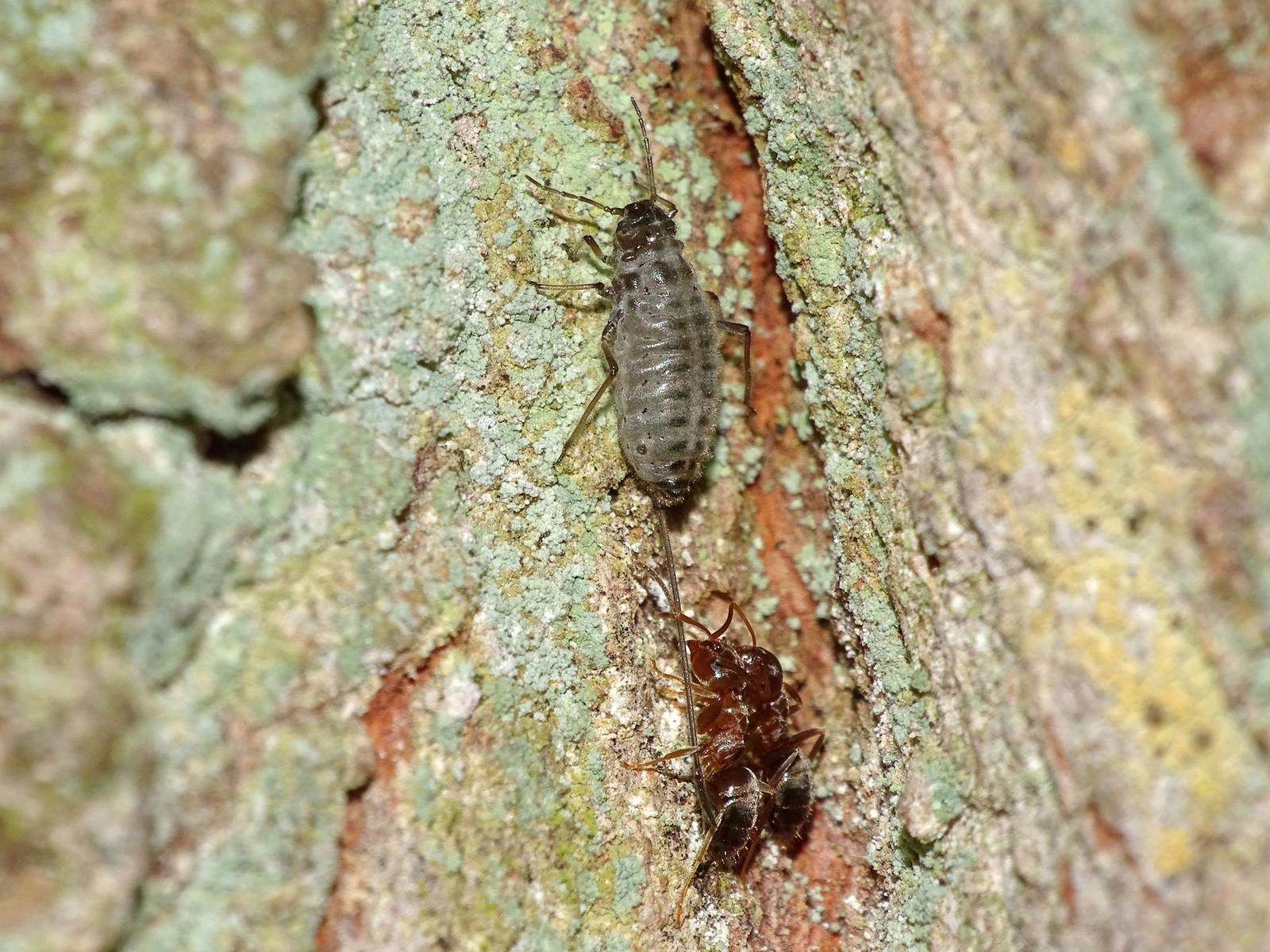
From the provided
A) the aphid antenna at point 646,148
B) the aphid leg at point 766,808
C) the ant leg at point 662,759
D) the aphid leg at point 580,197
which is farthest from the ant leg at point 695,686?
the aphid antenna at point 646,148

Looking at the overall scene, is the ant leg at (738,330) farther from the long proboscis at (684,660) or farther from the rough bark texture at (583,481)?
the long proboscis at (684,660)

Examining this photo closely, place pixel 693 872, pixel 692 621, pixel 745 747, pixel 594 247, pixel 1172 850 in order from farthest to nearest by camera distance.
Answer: pixel 745 747 < pixel 594 247 < pixel 692 621 < pixel 693 872 < pixel 1172 850

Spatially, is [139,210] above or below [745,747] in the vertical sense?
above

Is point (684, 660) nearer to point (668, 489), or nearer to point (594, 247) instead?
point (668, 489)

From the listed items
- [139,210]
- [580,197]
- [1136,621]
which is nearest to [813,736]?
[1136,621]

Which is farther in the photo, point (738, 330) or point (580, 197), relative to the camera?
point (738, 330)

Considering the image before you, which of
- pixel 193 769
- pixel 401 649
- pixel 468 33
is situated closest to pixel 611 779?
pixel 401 649

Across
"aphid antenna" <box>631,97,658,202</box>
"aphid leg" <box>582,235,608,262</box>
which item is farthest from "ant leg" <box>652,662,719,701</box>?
"aphid antenna" <box>631,97,658,202</box>
